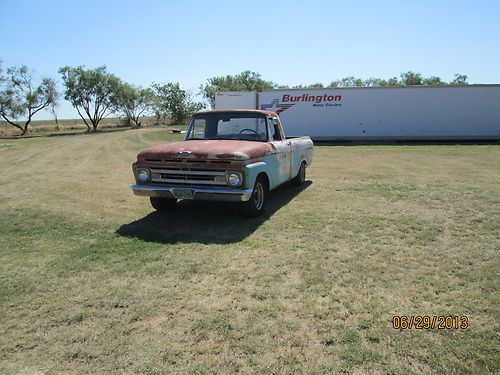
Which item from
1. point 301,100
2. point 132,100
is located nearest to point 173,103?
point 132,100

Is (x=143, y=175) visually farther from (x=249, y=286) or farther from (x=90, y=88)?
(x=90, y=88)

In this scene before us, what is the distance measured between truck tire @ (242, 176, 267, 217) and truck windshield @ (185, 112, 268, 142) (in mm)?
999

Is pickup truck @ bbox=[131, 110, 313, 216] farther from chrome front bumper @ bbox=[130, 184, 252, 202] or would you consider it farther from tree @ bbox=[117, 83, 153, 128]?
tree @ bbox=[117, 83, 153, 128]

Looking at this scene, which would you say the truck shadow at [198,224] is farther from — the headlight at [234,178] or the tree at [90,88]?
the tree at [90,88]

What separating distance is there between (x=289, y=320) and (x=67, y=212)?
4.96 meters

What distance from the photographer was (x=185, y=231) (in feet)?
18.4

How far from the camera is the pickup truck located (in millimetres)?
5621

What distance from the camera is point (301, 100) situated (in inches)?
888

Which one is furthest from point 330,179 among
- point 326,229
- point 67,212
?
point 67,212

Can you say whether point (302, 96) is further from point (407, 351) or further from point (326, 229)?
point (407, 351)

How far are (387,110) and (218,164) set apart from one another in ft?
61.5
